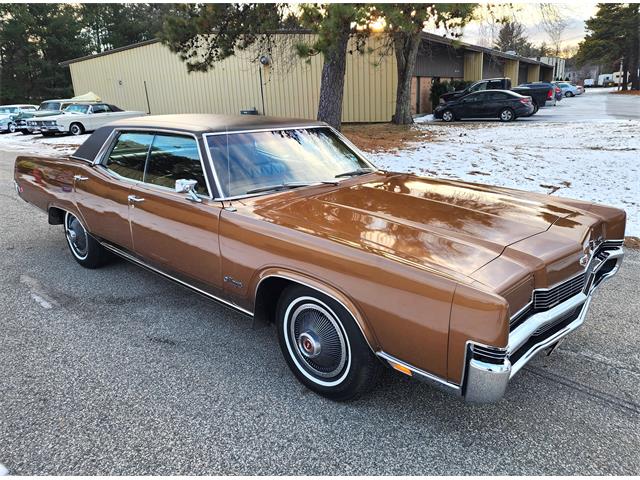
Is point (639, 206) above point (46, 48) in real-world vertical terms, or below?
below

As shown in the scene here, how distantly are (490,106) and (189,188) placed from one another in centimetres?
2026

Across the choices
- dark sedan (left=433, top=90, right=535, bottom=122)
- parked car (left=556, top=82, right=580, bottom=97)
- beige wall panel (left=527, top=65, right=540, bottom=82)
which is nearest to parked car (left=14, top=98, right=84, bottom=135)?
dark sedan (left=433, top=90, right=535, bottom=122)

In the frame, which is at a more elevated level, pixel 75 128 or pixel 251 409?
pixel 75 128

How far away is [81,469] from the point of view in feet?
7.32

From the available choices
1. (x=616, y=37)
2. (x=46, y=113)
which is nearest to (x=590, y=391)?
(x=46, y=113)

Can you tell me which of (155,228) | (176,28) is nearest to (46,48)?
(176,28)

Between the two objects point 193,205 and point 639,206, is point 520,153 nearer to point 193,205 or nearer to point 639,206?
point 639,206

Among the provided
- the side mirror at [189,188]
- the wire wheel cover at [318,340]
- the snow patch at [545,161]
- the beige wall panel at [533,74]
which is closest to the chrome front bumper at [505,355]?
the wire wheel cover at [318,340]

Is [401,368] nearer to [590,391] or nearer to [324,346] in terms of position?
[324,346]

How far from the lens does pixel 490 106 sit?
20.9 meters

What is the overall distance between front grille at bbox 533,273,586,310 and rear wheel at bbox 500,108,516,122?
19838mm

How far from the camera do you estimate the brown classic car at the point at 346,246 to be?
2197 mm

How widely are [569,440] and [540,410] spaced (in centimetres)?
25

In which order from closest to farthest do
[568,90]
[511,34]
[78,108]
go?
[511,34], [78,108], [568,90]
